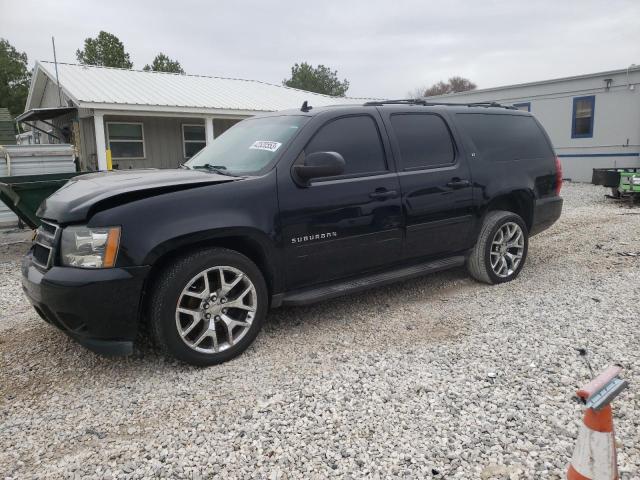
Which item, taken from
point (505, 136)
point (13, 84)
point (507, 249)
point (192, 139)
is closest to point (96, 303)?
point (507, 249)

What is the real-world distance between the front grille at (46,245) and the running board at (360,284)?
162cm

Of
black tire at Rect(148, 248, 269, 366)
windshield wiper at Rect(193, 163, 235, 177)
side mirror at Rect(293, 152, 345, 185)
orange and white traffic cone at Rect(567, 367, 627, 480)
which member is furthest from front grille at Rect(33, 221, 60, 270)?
orange and white traffic cone at Rect(567, 367, 627, 480)

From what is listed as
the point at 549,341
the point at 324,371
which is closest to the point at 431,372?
the point at 324,371

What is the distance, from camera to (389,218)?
4.14m

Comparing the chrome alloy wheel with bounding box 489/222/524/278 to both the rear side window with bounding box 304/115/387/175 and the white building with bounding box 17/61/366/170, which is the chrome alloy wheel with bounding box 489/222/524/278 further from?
the white building with bounding box 17/61/366/170

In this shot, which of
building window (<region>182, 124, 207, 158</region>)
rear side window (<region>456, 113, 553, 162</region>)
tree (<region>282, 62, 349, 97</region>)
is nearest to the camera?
rear side window (<region>456, 113, 553, 162</region>)

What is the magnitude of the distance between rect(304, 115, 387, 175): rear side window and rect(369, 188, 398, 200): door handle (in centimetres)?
18

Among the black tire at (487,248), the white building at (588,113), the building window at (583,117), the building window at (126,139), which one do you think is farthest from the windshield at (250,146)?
the building window at (583,117)

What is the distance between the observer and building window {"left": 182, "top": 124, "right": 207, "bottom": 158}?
643 inches

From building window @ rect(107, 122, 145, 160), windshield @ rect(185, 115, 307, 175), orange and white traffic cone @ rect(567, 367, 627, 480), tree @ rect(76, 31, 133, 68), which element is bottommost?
orange and white traffic cone @ rect(567, 367, 627, 480)

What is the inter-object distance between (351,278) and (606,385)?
2.40 m

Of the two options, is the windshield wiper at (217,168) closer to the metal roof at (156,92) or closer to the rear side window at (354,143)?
the rear side window at (354,143)

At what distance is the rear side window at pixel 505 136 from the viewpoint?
4969 mm

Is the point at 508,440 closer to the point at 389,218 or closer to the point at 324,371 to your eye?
the point at 324,371
